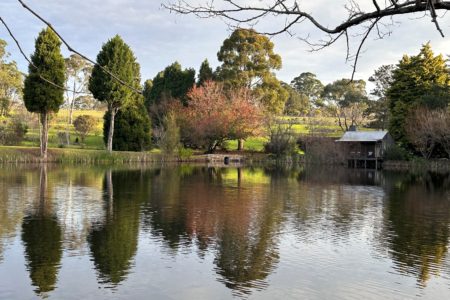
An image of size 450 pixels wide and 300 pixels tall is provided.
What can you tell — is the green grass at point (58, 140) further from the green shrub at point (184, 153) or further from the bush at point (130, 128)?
the green shrub at point (184, 153)

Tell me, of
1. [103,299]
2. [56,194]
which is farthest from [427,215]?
[56,194]

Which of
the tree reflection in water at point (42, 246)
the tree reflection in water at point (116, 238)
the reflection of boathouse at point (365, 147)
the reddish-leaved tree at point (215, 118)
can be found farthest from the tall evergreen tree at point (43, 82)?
the reflection of boathouse at point (365, 147)

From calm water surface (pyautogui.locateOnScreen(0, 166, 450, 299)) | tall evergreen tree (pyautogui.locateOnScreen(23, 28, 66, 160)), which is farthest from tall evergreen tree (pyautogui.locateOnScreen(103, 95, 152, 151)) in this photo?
calm water surface (pyautogui.locateOnScreen(0, 166, 450, 299))

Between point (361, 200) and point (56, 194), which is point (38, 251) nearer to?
point (56, 194)

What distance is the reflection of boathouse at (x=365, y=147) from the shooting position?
5409 centimetres

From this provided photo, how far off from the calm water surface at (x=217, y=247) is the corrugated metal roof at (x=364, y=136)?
34834mm

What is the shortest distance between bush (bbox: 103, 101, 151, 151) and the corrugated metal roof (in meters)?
22.3

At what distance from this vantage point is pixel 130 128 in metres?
51.0

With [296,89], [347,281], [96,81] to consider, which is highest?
[296,89]

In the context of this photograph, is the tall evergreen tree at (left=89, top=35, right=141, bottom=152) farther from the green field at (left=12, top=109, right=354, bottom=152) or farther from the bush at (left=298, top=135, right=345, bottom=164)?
the bush at (left=298, top=135, right=345, bottom=164)

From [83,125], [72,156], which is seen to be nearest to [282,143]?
[72,156]

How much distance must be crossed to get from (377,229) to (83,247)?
817 cm

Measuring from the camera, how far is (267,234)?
1299 centimetres

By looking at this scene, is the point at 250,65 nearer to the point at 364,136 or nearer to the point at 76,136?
the point at 364,136
